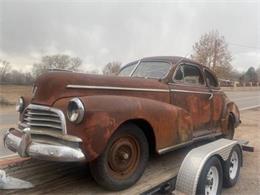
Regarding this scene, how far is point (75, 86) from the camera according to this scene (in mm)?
3910

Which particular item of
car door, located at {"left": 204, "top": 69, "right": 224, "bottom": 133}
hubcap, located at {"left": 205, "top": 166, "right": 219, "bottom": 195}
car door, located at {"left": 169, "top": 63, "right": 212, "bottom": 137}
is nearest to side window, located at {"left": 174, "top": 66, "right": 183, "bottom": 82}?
car door, located at {"left": 169, "top": 63, "right": 212, "bottom": 137}

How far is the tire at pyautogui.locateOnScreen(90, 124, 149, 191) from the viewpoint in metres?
3.72

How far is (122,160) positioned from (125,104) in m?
0.69

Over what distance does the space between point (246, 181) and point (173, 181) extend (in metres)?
1.92

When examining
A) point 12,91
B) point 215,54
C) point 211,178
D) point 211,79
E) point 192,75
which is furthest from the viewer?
point 215,54

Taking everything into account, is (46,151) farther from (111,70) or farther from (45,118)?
(111,70)

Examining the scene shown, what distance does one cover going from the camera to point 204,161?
4043mm

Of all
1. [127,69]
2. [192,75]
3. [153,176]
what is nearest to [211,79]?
[192,75]

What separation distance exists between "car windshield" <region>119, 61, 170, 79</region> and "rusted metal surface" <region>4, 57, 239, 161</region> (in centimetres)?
11

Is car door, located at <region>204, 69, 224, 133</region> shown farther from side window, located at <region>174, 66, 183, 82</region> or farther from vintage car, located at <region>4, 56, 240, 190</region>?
vintage car, located at <region>4, 56, 240, 190</region>

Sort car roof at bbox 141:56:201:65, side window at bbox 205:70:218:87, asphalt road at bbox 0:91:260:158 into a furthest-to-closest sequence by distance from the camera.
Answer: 1. asphalt road at bbox 0:91:260:158
2. side window at bbox 205:70:218:87
3. car roof at bbox 141:56:201:65

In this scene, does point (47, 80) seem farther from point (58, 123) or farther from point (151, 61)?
point (151, 61)

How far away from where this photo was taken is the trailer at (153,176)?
12.1ft

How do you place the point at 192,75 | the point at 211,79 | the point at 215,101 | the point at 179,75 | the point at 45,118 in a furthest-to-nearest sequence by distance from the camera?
the point at 211,79, the point at 215,101, the point at 192,75, the point at 179,75, the point at 45,118
